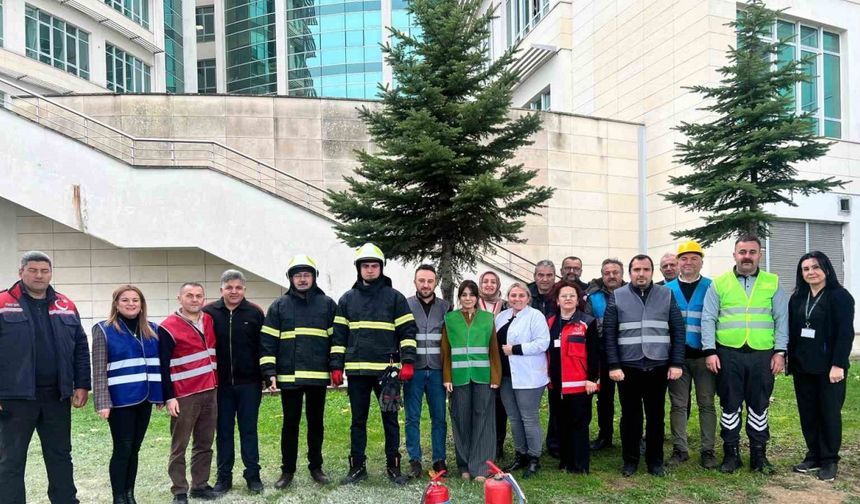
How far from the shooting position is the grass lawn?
5.36m

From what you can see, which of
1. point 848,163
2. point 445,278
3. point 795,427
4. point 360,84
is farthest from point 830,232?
point 360,84

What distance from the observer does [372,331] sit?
573cm

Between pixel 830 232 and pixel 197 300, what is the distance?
17.7 metres

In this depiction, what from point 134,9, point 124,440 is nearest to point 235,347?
point 124,440

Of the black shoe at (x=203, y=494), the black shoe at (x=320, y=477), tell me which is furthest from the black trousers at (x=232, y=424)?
the black shoe at (x=320, y=477)

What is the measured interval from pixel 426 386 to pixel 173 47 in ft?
126

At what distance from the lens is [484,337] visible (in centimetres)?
595

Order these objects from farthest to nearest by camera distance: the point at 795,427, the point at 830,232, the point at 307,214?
1. the point at 830,232
2. the point at 307,214
3. the point at 795,427

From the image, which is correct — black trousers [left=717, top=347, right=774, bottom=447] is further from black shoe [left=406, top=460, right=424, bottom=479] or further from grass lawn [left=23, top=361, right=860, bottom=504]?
black shoe [left=406, top=460, right=424, bottom=479]

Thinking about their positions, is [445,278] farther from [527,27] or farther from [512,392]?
[527,27]

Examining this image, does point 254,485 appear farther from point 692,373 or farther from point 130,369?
point 692,373

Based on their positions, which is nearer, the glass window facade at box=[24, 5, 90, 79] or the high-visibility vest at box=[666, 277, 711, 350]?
the high-visibility vest at box=[666, 277, 711, 350]

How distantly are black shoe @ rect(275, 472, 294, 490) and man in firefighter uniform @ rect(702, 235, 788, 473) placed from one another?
161 inches

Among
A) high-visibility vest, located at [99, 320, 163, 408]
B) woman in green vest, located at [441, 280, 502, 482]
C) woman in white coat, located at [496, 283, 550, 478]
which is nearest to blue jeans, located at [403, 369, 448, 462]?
woman in green vest, located at [441, 280, 502, 482]
